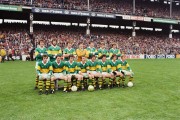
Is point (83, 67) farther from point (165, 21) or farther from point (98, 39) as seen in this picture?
point (165, 21)

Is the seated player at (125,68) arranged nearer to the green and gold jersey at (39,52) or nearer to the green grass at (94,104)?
the green grass at (94,104)

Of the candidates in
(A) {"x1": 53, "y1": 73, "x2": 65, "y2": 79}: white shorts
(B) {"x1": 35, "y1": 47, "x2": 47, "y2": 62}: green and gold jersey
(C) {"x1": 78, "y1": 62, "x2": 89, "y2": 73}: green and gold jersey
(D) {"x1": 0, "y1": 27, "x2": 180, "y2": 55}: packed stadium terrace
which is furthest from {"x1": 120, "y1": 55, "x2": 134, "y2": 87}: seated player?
(D) {"x1": 0, "y1": 27, "x2": 180, "y2": 55}: packed stadium terrace

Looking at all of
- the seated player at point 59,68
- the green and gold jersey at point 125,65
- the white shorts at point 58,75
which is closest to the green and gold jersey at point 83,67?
the seated player at point 59,68

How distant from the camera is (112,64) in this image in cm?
1354

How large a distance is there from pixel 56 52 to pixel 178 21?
45.3 metres

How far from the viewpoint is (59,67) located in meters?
12.2

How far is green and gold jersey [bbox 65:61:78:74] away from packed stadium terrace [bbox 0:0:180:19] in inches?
1057

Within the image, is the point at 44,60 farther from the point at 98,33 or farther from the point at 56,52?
the point at 98,33

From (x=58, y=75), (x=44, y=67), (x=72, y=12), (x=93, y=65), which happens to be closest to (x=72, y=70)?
(x=58, y=75)

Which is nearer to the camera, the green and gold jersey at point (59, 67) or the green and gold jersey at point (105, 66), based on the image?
the green and gold jersey at point (59, 67)

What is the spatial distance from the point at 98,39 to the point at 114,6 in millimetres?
9333

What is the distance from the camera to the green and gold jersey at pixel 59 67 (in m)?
12.1

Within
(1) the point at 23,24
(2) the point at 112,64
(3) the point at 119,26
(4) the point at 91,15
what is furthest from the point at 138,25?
(2) the point at 112,64

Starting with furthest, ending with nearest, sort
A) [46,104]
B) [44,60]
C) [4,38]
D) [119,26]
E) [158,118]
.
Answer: [119,26]
[4,38]
[44,60]
[46,104]
[158,118]
